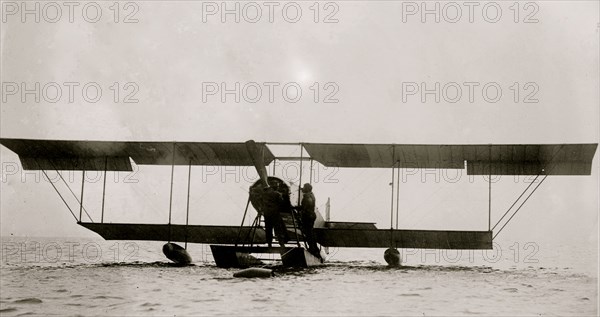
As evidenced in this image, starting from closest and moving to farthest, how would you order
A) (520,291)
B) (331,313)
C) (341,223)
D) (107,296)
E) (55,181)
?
(331,313), (107,296), (520,291), (55,181), (341,223)

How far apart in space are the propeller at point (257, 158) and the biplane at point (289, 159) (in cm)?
2

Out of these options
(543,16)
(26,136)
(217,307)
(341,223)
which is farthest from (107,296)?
(341,223)

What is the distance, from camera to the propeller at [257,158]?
1395cm

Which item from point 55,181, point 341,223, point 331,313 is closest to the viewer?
point 331,313

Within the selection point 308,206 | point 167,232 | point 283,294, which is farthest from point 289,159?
point 283,294

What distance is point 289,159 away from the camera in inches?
627

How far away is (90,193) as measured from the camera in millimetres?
20453

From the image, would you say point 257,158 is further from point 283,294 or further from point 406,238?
point 406,238

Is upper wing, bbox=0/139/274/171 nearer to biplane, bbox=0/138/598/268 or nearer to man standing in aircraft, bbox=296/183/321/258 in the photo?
biplane, bbox=0/138/598/268

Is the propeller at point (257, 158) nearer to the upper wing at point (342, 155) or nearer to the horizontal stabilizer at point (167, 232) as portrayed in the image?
the upper wing at point (342, 155)

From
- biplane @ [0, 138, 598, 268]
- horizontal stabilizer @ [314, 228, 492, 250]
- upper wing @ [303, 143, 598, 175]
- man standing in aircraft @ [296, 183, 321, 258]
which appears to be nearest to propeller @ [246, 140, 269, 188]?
biplane @ [0, 138, 598, 268]

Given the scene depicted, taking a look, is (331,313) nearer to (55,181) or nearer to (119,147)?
(119,147)

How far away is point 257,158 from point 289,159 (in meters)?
1.68

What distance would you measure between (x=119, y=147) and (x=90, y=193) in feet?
14.7
